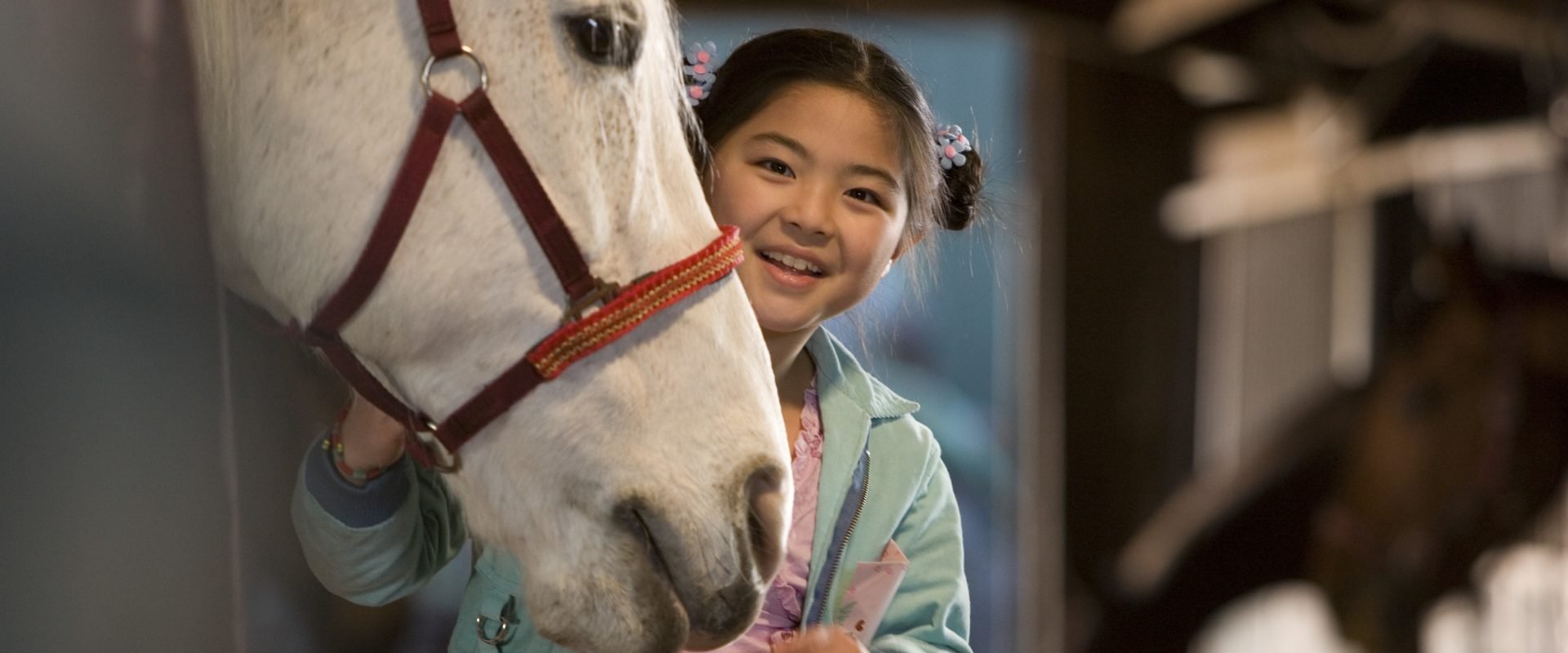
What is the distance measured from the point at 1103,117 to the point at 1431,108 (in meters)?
0.77

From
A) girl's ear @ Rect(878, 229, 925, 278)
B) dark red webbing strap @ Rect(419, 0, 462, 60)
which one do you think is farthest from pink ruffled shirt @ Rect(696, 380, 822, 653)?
dark red webbing strap @ Rect(419, 0, 462, 60)

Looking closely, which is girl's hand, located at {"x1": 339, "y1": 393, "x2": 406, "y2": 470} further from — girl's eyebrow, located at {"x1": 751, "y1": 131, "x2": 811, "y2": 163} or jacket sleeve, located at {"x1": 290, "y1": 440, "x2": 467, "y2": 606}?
girl's eyebrow, located at {"x1": 751, "y1": 131, "x2": 811, "y2": 163}

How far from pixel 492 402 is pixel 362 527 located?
0.07 meters

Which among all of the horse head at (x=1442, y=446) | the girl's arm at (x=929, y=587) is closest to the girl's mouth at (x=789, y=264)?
the girl's arm at (x=929, y=587)

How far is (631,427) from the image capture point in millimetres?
477

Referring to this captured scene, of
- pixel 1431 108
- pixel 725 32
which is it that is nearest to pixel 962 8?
pixel 725 32

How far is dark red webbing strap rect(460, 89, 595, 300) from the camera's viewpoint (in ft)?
1.52

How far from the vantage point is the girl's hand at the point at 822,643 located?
488mm

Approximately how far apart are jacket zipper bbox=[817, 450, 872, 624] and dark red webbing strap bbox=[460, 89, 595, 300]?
0.15 metres

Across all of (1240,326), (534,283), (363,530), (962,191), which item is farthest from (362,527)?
(1240,326)

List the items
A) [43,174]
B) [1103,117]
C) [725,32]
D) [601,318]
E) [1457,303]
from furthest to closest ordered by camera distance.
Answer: [1457,303], [1103,117], [725,32], [601,318], [43,174]

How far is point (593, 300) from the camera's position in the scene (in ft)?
1.55

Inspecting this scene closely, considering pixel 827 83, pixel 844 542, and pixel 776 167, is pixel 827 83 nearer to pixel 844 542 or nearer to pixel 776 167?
pixel 776 167

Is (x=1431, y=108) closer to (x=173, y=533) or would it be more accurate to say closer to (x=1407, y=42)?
(x=1407, y=42)
